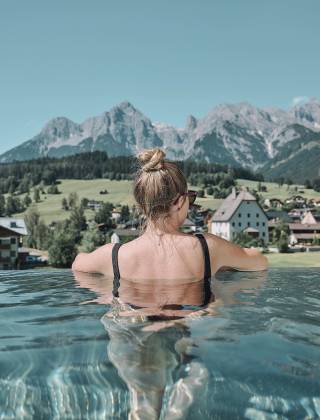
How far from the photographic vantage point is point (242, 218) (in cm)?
10762

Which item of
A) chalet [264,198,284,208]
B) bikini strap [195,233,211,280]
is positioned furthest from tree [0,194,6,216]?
bikini strap [195,233,211,280]

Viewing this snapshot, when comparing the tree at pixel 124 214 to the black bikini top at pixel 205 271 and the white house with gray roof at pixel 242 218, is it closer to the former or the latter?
the white house with gray roof at pixel 242 218

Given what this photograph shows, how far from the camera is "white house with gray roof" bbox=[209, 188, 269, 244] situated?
106 meters

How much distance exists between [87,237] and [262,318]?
87.7m

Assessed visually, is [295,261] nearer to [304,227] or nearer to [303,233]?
[303,233]

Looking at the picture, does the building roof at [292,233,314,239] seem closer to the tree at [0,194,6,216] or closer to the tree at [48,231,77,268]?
the tree at [48,231,77,268]

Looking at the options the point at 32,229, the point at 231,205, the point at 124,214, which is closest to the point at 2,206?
the point at 124,214

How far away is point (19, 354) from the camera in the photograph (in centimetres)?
275

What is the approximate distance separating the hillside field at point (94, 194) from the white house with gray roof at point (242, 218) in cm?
2556

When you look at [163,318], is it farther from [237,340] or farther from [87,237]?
[87,237]

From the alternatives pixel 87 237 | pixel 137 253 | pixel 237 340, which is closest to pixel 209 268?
pixel 137 253

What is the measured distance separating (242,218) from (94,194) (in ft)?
225

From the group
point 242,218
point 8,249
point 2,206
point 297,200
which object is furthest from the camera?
point 297,200

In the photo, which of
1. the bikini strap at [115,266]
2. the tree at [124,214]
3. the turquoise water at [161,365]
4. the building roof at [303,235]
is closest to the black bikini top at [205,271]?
the bikini strap at [115,266]
